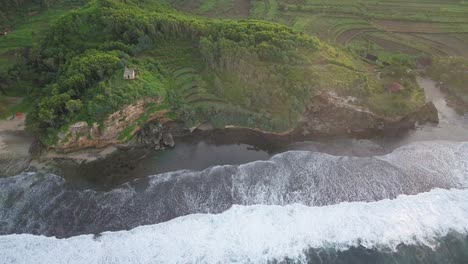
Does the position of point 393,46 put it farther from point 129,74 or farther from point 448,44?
point 129,74

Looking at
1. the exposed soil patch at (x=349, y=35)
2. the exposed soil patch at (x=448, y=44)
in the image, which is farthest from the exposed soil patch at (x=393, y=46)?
the exposed soil patch at (x=448, y=44)

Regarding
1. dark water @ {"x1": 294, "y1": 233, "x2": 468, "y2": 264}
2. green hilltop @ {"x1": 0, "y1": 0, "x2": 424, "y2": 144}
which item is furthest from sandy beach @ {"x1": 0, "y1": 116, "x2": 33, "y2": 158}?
dark water @ {"x1": 294, "y1": 233, "x2": 468, "y2": 264}

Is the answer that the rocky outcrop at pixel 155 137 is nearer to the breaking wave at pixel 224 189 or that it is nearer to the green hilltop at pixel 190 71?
the green hilltop at pixel 190 71

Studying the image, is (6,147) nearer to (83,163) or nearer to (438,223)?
(83,163)

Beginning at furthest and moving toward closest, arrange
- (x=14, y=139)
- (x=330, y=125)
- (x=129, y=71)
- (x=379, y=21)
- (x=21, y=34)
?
1. (x=379, y=21)
2. (x=21, y=34)
3. (x=330, y=125)
4. (x=129, y=71)
5. (x=14, y=139)

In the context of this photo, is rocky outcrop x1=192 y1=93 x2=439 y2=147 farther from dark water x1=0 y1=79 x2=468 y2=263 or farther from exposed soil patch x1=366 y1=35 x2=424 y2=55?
exposed soil patch x1=366 y1=35 x2=424 y2=55

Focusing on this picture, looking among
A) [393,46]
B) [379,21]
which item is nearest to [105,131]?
[393,46]
